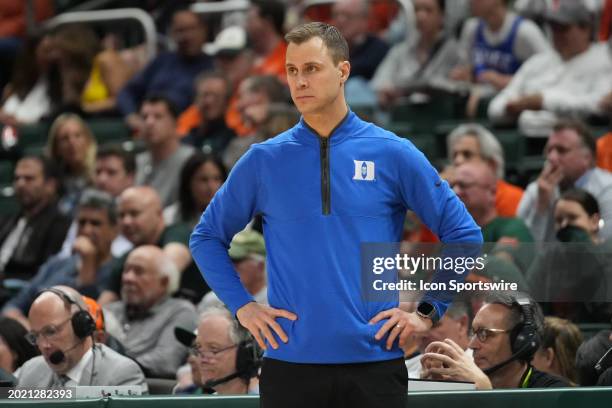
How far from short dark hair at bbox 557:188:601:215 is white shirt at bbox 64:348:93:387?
2.44 m

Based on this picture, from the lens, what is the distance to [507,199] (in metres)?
7.09

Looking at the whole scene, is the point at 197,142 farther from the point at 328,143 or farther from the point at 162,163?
the point at 328,143

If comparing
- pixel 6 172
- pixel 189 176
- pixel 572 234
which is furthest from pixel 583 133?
pixel 6 172

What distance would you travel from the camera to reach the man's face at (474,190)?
6574 mm

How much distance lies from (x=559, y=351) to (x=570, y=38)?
3.53m

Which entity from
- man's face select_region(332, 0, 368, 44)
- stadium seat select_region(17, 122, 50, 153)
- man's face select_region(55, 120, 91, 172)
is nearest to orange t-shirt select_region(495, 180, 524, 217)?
man's face select_region(332, 0, 368, 44)

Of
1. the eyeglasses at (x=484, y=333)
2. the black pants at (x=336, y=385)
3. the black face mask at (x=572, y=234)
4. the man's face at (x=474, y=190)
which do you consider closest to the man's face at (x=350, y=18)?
the man's face at (x=474, y=190)

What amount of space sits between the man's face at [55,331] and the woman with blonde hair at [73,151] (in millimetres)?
3770

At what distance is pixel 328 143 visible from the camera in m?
3.61

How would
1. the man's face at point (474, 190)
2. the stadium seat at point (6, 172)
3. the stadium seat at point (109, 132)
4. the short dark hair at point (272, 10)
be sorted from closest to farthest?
1. the man's face at point (474, 190)
2. the short dark hair at point (272, 10)
3. the stadium seat at point (6, 172)
4. the stadium seat at point (109, 132)

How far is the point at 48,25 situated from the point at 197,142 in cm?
234

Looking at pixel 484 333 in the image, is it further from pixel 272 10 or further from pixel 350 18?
pixel 272 10

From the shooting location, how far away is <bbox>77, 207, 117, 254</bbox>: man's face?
7676 mm

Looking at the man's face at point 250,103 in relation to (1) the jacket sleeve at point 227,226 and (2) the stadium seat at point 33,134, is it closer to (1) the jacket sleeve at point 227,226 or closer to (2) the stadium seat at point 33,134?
(2) the stadium seat at point 33,134
